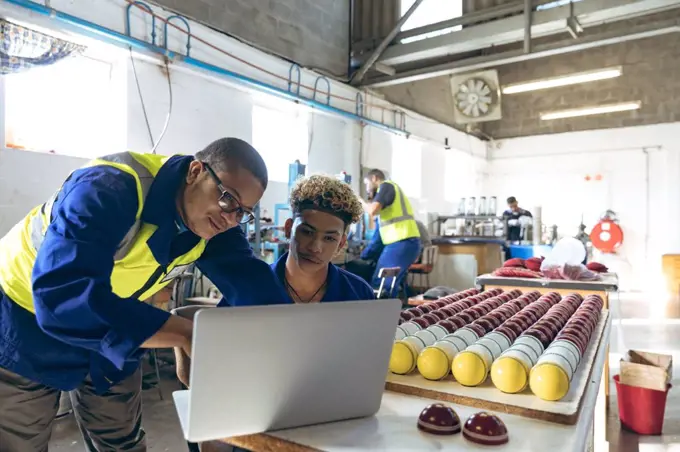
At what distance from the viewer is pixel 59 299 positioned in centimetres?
79

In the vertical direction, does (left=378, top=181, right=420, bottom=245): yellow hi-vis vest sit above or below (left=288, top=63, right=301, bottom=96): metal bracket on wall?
below

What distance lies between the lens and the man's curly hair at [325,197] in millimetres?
1336

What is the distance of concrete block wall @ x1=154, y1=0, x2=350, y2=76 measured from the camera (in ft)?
14.5

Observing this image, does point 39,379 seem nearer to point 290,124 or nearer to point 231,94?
point 231,94

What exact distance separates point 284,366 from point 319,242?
2.09 ft

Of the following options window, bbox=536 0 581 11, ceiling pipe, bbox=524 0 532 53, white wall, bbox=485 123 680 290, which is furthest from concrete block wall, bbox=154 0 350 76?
white wall, bbox=485 123 680 290

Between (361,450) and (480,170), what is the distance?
29.9 feet

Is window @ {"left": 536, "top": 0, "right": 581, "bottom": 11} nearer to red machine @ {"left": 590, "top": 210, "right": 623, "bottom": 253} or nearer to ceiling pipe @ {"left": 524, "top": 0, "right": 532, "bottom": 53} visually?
ceiling pipe @ {"left": 524, "top": 0, "right": 532, "bottom": 53}

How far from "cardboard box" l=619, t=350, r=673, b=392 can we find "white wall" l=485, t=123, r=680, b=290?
625 centimetres

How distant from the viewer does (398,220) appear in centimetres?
425

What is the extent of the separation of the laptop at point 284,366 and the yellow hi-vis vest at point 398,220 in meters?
3.42

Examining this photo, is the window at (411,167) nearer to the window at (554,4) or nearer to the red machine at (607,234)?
the window at (554,4)

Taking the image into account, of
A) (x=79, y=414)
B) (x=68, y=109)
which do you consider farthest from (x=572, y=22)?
(x=79, y=414)

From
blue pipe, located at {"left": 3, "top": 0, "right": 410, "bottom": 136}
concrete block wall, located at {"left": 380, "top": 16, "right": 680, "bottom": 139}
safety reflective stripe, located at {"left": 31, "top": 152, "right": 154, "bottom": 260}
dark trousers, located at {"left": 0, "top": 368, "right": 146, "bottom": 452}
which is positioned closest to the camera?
safety reflective stripe, located at {"left": 31, "top": 152, "right": 154, "bottom": 260}
